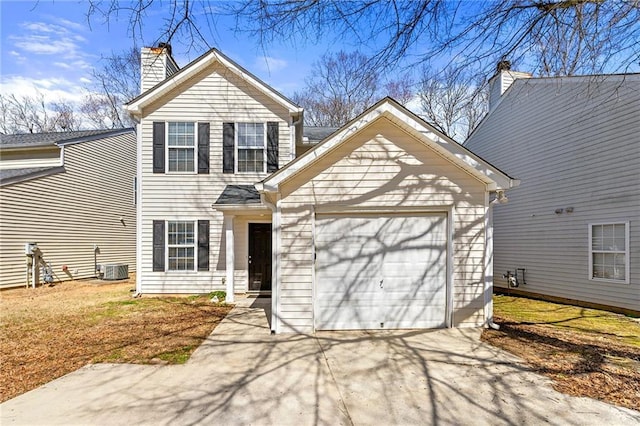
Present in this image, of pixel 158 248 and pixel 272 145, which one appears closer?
pixel 158 248

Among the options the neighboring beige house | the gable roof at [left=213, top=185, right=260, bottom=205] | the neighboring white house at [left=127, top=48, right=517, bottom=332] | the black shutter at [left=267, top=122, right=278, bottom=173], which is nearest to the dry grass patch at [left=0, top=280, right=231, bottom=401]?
the neighboring white house at [left=127, top=48, right=517, bottom=332]

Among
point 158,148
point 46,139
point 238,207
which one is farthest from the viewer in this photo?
point 46,139

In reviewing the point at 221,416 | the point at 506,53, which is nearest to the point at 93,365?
the point at 221,416

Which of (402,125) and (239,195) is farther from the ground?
(402,125)

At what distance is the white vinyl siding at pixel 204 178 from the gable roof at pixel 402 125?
177 inches

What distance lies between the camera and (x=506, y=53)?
5.06 metres

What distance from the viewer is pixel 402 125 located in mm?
6523

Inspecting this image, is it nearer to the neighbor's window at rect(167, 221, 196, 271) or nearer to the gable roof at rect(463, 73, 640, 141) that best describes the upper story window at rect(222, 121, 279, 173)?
the neighbor's window at rect(167, 221, 196, 271)

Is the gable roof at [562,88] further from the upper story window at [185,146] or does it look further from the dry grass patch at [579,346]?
the upper story window at [185,146]

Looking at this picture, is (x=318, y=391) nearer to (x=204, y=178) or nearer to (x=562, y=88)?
(x=204, y=178)

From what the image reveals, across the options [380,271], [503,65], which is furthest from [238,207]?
[503,65]

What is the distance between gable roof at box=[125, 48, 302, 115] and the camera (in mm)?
10320

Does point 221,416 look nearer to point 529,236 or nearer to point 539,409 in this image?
point 539,409

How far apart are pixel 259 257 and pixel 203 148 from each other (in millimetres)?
3789
